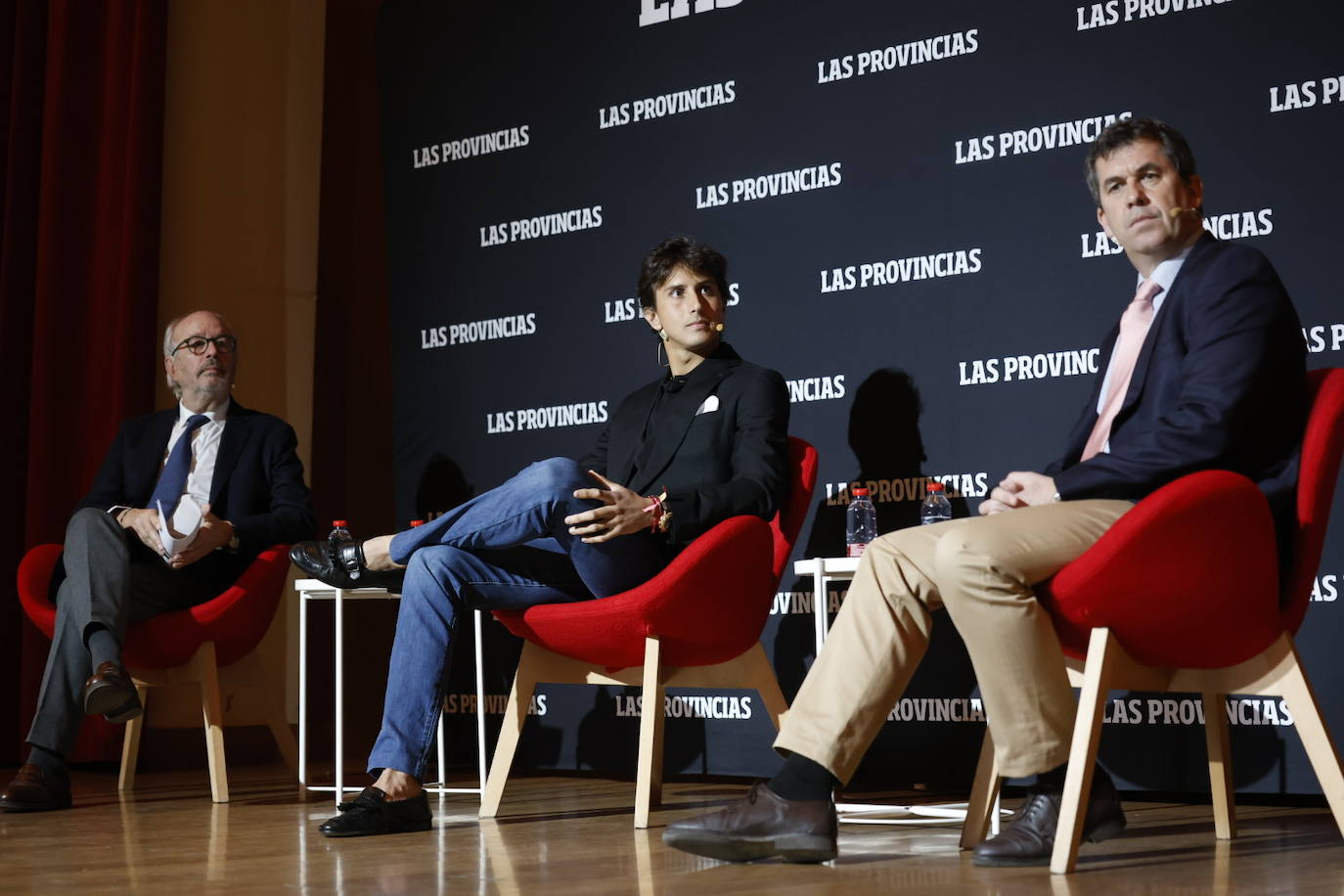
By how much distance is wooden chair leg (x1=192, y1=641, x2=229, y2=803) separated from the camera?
3.74 metres

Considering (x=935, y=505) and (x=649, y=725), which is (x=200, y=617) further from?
(x=935, y=505)

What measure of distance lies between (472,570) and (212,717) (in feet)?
3.50

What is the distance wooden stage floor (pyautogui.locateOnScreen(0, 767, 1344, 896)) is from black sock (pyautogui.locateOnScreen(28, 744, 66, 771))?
137mm

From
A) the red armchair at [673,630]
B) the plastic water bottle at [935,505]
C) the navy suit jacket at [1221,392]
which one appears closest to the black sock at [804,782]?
the navy suit jacket at [1221,392]

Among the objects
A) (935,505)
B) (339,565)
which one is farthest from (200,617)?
(935,505)

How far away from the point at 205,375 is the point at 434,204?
111 centimetres

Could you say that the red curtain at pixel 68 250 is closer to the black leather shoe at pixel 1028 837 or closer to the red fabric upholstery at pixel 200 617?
the red fabric upholstery at pixel 200 617

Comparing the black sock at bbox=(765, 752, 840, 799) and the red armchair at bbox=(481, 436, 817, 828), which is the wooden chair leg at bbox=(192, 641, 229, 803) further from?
the black sock at bbox=(765, 752, 840, 799)

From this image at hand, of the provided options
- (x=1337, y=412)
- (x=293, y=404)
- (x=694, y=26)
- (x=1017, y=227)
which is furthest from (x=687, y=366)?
(x=293, y=404)

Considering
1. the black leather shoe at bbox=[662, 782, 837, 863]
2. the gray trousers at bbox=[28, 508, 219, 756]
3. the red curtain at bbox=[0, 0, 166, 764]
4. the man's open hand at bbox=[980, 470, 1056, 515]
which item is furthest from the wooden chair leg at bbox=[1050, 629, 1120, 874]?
the red curtain at bbox=[0, 0, 166, 764]

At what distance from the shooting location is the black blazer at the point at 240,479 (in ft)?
12.9

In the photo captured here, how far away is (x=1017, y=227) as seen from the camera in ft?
12.2

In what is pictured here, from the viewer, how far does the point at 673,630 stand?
10.0 feet

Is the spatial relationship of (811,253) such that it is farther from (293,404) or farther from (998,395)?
(293,404)
